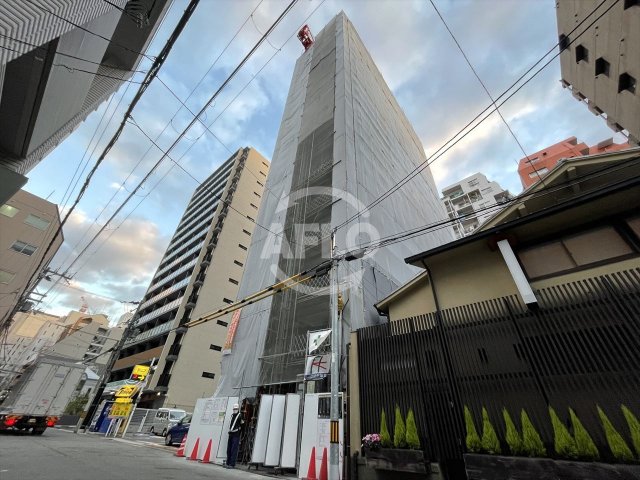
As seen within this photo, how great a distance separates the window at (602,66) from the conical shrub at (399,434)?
19631mm

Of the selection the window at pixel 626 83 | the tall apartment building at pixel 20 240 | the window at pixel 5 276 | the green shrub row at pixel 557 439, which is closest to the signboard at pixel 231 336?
the green shrub row at pixel 557 439

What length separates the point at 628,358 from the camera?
4.12 metres

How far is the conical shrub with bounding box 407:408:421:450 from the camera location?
5.05 meters

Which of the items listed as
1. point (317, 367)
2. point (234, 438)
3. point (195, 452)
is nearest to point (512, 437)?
point (317, 367)

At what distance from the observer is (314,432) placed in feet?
22.2

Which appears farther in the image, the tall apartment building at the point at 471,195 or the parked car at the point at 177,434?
the tall apartment building at the point at 471,195

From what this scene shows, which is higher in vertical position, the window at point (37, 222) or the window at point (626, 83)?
the window at point (626, 83)

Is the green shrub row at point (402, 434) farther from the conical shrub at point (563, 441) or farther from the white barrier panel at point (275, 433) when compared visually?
the white barrier panel at point (275, 433)

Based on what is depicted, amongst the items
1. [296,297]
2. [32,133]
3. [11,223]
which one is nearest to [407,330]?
[296,297]

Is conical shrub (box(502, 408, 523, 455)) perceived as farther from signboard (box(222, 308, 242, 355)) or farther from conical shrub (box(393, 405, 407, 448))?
signboard (box(222, 308, 242, 355))

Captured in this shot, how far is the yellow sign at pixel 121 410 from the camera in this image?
1494 centimetres

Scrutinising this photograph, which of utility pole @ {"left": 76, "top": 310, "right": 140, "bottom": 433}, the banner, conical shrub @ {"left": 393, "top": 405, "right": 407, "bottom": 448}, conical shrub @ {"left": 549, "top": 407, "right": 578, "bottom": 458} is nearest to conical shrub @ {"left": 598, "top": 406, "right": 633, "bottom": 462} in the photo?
conical shrub @ {"left": 549, "top": 407, "right": 578, "bottom": 458}

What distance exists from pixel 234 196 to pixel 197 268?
12965mm

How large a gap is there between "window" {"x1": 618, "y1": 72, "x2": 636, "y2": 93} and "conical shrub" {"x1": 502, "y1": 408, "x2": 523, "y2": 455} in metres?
16.8
